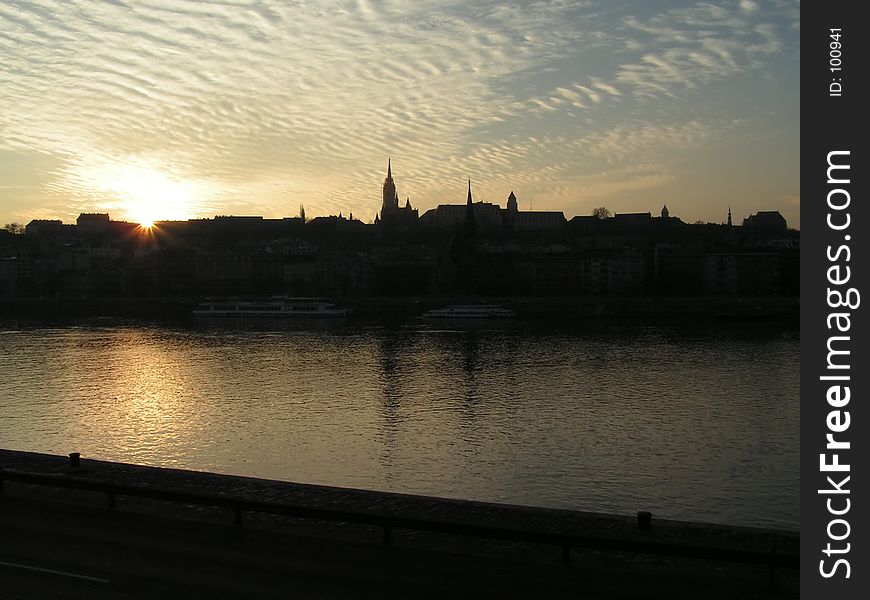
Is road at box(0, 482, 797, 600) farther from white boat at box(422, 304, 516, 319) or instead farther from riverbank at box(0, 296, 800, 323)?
riverbank at box(0, 296, 800, 323)

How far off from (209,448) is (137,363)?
25821mm

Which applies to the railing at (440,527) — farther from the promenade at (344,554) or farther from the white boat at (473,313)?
the white boat at (473,313)

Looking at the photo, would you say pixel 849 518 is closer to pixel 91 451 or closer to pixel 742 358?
pixel 91 451

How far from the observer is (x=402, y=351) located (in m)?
52.4

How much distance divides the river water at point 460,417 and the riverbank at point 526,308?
31126 millimetres

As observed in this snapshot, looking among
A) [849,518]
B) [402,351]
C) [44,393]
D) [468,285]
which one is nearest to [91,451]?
[44,393]

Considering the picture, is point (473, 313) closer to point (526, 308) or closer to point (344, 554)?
point (526, 308)

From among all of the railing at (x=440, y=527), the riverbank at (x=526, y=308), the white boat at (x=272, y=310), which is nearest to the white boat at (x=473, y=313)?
the riverbank at (x=526, y=308)

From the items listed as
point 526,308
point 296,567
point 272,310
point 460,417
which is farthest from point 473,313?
point 296,567

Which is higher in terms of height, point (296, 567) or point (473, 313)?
point (296, 567)

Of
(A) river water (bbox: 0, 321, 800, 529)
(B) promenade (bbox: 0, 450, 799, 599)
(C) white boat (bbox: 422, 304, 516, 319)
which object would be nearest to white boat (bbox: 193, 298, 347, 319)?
(C) white boat (bbox: 422, 304, 516, 319)

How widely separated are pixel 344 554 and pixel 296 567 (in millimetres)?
668

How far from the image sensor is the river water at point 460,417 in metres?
19.4

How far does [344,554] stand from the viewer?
408 inches
